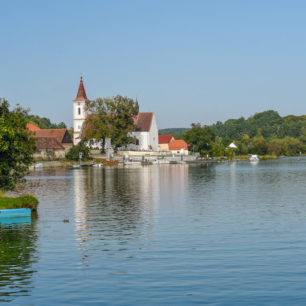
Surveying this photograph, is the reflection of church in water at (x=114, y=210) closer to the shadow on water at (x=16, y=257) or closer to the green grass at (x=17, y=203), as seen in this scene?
the shadow on water at (x=16, y=257)

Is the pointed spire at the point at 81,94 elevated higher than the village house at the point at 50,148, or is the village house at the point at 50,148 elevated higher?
the pointed spire at the point at 81,94

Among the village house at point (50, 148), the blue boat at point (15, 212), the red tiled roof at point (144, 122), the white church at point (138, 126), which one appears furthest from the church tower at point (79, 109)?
the blue boat at point (15, 212)

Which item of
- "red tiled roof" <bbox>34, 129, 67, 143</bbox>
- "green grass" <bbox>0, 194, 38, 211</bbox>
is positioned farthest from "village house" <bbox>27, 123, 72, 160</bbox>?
"green grass" <bbox>0, 194, 38, 211</bbox>

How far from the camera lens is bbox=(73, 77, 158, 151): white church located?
18200cm

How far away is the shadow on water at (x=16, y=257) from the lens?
701 inches

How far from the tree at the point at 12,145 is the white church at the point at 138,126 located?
136974 mm

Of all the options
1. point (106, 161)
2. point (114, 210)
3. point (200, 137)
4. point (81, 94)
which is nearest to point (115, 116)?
point (106, 161)

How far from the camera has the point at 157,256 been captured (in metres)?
22.8

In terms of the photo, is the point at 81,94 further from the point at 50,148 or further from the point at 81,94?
the point at 50,148

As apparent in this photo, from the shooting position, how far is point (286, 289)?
684 inches

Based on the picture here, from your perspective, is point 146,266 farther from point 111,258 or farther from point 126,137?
point 126,137

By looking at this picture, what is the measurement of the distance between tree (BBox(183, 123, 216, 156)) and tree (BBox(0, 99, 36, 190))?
149 m

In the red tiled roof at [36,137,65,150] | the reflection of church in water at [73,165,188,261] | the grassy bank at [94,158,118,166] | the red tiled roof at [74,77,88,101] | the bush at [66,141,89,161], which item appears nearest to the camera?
the reflection of church in water at [73,165,188,261]

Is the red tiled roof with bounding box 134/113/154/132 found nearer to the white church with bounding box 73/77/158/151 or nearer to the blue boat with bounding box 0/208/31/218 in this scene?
the white church with bounding box 73/77/158/151
